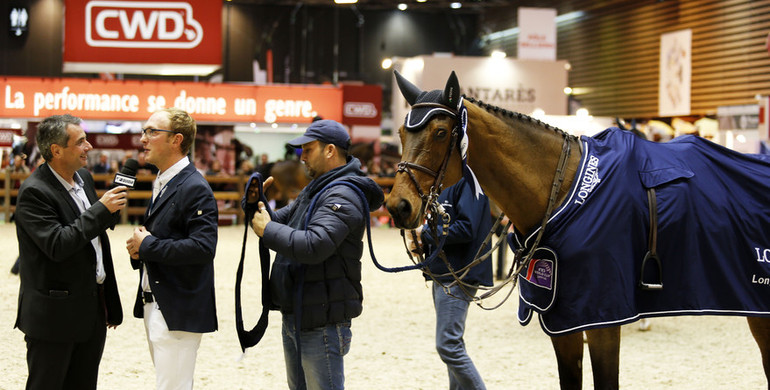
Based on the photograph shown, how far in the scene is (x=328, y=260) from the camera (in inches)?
124

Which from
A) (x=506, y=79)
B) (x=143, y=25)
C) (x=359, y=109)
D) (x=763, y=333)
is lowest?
(x=763, y=333)

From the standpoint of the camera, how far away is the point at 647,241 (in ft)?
10.7

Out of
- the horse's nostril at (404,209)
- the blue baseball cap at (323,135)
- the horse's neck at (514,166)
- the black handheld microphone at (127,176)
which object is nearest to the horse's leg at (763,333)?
the horse's neck at (514,166)

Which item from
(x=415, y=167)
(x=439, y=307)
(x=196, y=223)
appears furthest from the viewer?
(x=439, y=307)

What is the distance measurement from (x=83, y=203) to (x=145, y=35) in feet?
45.8

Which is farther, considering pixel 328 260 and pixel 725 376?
pixel 725 376

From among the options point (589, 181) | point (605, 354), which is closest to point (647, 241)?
point (589, 181)

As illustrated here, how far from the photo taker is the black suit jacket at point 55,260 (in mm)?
3277

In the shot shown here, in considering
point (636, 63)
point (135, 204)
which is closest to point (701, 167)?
point (135, 204)

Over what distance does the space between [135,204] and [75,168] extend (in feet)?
48.0

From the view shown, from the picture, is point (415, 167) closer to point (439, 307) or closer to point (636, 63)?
point (439, 307)

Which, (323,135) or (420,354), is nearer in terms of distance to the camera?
(323,135)

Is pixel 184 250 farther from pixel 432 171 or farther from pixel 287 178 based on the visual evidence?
pixel 432 171

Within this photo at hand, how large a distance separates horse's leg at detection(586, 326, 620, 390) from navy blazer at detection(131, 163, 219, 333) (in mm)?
1563
